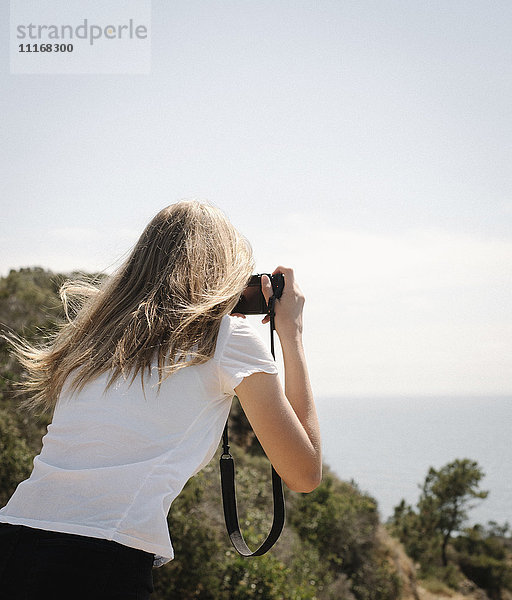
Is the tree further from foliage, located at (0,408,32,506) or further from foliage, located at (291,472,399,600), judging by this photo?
foliage, located at (0,408,32,506)

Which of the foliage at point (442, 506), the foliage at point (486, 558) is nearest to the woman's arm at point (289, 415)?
the foliage at point (442, 506)

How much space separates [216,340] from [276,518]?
0.65 meters

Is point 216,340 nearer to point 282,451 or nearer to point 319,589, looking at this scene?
point 282,451

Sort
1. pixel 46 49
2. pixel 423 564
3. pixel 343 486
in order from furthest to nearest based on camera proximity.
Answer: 1. pixel 423 564
2. pixel 343 486
3. pixel 46 49

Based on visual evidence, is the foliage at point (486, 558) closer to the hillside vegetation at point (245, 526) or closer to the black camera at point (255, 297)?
the hillside vegetation at point (245, 526)

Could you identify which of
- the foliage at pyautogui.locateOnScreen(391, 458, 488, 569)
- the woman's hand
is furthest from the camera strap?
the foliage at pyautogui.locateOnScreen(391, 458, 488, 569)

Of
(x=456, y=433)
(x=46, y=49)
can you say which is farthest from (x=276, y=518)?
(x=456, y=433)

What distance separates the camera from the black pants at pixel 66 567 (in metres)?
1.23

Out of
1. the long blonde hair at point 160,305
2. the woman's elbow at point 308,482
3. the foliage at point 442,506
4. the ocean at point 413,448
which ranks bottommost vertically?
the ocean at point 413,448

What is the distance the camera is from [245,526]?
8.59 m

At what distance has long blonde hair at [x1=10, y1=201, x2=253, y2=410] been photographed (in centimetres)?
151

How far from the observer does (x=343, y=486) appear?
17.3 m

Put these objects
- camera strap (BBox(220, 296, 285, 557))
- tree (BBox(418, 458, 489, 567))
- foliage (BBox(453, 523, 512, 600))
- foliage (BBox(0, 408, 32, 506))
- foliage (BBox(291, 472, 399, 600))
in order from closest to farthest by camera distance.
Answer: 1. camera strap (BBox(220, 296, 285, 557))
2. foliage (BBox(0, 408, 32, 506))
3. foliage (BBox(291, 472, 399, 600))
4. foliage (BBox(453, 523, 512, 600))
5. tree (BBox(418, 458, 489, 567))

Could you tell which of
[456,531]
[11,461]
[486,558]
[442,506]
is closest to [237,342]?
[11,461]
